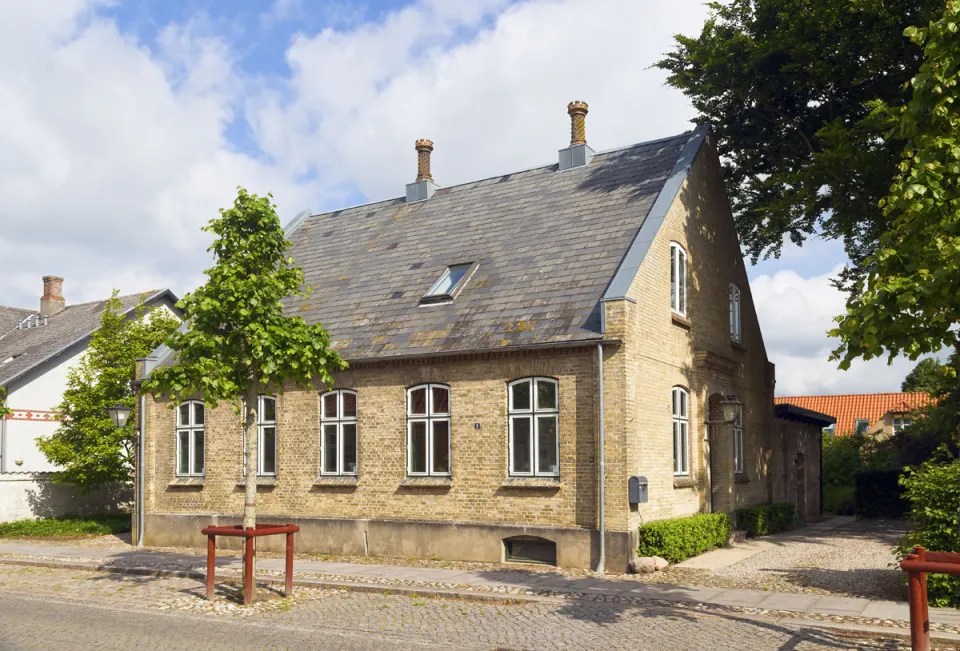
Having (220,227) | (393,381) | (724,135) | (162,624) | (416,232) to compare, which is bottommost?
(162,624)

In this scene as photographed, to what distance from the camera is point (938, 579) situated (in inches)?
455

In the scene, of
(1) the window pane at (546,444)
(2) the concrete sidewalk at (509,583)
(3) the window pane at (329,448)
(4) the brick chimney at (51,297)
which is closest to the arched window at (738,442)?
(1) the window pane at (546,444)

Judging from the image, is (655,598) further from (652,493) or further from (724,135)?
(724,135)

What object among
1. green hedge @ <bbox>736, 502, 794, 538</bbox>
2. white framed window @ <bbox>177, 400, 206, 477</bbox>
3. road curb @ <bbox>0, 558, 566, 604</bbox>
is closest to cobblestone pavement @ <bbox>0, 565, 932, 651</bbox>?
road curb @ <bbox>0, 558, 566, 604</bbox>

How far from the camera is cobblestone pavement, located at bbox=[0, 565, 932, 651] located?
394 inches

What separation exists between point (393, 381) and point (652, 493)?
18.5 feet

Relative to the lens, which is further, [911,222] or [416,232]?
[416,232]

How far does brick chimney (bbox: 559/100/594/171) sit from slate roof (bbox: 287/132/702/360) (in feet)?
1.02

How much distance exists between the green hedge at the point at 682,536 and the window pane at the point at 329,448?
6.90 m

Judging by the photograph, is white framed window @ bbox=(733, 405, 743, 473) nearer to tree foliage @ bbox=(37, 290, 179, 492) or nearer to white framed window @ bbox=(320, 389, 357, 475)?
white framed window @ bbox=(320, 389, 357, 475)

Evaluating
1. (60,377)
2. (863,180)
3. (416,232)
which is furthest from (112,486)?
(863,180)

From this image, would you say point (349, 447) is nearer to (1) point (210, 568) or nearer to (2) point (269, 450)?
(2) point (269, 450)

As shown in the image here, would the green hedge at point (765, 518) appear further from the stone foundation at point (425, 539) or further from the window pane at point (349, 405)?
the window pane at point (349, 405)

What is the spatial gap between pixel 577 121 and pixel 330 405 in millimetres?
9394
